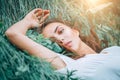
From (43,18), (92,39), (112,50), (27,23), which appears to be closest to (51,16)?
(43,18)

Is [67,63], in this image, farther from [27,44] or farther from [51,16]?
[51,16]

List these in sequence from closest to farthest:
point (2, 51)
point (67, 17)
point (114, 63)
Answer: point (2, 51), point (114, 63), point (67, 17)

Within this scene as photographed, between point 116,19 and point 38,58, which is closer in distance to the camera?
point 38,58

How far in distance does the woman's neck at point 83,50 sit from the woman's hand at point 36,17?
0.27 meters

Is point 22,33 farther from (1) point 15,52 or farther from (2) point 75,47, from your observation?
(2) point 75,47

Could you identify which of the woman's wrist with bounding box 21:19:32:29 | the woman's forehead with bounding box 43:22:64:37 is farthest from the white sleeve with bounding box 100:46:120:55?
the woman's wrist with bounding box 21:19:32:29

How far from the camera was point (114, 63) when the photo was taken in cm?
231

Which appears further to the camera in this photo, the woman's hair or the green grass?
the woman's hair

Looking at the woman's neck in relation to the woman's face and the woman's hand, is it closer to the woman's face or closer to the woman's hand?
the woman's face

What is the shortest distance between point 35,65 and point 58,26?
0.34 m

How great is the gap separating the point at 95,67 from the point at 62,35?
0.29 metres

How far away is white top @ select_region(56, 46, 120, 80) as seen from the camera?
2228 mm

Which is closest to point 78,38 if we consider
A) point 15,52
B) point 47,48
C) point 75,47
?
point 75,47

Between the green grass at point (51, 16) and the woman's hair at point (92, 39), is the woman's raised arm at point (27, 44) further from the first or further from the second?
the woman's hair at point (92, 39)
